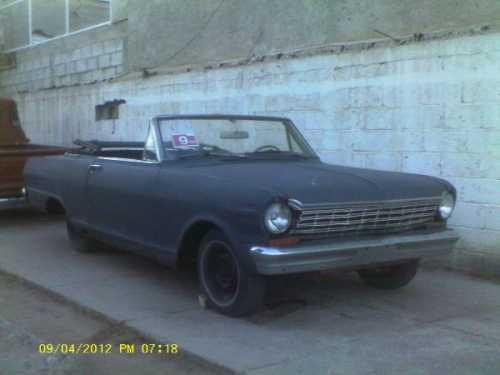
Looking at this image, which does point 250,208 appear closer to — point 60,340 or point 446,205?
point 60,340

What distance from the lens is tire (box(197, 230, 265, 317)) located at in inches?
183

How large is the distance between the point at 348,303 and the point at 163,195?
1.72 m

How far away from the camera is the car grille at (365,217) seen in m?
4.44

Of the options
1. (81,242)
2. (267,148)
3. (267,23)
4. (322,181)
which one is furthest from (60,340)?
(267,23)

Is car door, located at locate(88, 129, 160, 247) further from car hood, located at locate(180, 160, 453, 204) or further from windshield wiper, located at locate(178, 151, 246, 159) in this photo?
car hood, located at locate(180, 160, 453, 204)

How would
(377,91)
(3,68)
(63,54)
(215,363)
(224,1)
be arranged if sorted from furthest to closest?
(3,68), (63,54), (224,1), (377,91), (215,363)

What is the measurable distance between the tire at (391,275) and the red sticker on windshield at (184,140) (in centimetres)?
183

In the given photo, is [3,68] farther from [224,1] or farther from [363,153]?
[363,153]

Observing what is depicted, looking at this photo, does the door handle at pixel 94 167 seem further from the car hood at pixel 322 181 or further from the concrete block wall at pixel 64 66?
the concrete block wall at pixel 64 66

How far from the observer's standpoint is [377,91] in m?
7.20

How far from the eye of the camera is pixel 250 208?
4430 millimetres

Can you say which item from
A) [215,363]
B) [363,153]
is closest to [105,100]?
[363,153]

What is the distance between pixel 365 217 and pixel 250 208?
0.86 meters

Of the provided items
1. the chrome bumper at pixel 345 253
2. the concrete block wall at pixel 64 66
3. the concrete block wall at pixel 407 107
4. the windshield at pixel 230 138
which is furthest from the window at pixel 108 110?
the chrome bumper at pixel 345 253
